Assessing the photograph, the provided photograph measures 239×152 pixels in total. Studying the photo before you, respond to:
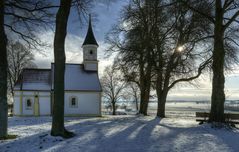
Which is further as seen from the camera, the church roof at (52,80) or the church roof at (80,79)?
the church roof at (80,79)

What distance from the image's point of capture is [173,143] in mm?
11906

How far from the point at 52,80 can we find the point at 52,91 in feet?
5.57

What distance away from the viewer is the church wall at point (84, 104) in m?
38.5

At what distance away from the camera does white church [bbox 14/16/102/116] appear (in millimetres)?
37531

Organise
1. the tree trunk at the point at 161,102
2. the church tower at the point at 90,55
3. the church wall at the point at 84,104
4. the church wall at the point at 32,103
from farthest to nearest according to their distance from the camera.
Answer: the church tower at the point at 90,55
the church wall at the point at 84,104
the church wall at the point at 32,103
the tree trunk at the point at 161,102

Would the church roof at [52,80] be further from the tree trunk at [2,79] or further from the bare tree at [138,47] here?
the tree trunk at [2,79]

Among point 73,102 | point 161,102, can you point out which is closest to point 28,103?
point 73,102

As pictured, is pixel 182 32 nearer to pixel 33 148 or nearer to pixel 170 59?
pixel 170 59

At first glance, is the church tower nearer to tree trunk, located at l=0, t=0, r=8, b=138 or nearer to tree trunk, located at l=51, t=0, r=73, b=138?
tree trunk, located at l=0, t=0, r=8, b=138

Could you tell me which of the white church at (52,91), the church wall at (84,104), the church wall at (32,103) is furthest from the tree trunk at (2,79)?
the church wall at (84,104)

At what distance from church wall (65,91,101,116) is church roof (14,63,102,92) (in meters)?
0.62

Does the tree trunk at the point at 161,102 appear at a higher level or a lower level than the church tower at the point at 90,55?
lower

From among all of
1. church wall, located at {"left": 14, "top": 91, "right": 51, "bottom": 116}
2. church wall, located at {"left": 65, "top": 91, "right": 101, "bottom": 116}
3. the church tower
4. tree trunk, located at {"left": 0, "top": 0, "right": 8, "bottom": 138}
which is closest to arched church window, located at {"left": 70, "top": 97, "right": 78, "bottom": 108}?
church wall, located at {"left": 65, "top": 91, "right": 101, "bottom": 116}

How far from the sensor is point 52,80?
38969 mm
